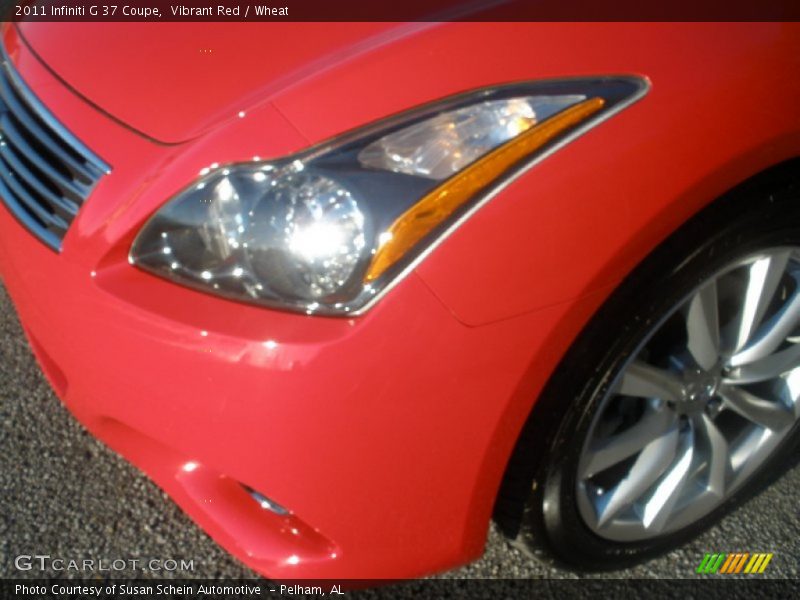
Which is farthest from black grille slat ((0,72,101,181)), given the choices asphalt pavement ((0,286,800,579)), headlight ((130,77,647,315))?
asphalt pavement ((0,286,800,579))

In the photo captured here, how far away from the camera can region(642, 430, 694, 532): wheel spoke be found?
2.02 m

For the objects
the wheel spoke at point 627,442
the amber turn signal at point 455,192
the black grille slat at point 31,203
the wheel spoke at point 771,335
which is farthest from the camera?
the wheel spoke at point 771,335

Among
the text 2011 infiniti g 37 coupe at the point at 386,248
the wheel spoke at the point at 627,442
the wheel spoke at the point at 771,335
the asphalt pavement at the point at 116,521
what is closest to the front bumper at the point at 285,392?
the text 2011 infiniti g 37 coupe at the point at 386,248

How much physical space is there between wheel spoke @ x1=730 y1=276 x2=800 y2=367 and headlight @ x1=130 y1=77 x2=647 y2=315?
761mm

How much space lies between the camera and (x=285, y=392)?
4.85ft

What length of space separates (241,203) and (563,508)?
881 mm

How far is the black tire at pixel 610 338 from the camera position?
1627mm

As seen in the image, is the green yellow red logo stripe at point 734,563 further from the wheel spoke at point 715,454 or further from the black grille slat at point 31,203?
the black grille slat at point 31,203

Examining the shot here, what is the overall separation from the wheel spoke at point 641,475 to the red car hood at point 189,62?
101 centimetres

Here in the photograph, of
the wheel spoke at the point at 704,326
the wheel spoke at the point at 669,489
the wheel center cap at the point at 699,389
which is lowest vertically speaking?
the wheel spoke at the point at 669,489

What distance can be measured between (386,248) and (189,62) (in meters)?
0.64

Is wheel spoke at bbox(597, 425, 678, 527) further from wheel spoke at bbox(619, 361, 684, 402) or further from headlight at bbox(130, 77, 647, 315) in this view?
headlight at bbox(130, 77, 647, 315)

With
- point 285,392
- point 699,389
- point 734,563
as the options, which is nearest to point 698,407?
point 699,389

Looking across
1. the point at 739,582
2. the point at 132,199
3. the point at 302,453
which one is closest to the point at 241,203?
the point at 132,199
